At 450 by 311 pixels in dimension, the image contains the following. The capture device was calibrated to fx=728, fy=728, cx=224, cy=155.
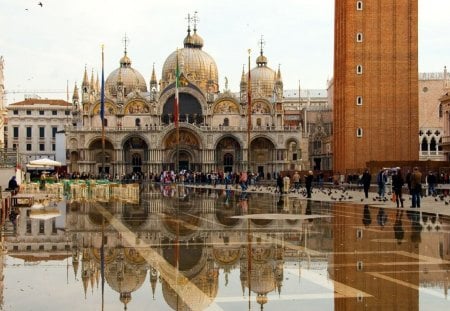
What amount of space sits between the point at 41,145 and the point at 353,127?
73.2 m

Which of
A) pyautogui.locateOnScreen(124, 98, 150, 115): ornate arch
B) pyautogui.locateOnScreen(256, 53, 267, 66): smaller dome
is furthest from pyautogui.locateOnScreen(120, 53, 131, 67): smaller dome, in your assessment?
pyautogui.locateOnScreen(256, 53, 267, 66): smaller dome

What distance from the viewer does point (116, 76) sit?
10062 cm

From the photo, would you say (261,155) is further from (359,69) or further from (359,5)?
(359,5)

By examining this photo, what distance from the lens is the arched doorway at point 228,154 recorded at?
90.2 m

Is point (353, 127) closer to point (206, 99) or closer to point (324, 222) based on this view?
point (206, 99)

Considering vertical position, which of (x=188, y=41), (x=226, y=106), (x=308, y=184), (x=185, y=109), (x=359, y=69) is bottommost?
(x=308, y=184)

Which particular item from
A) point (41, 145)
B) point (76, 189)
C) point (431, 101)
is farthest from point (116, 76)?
point (76, 189)

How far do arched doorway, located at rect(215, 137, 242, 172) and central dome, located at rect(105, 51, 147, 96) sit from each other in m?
16.1

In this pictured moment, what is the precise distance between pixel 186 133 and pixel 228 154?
5.91m

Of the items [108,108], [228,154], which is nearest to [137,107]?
[108,108]

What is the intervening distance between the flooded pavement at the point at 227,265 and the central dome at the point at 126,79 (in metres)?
80.9

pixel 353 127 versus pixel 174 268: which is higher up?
pixel 353 127

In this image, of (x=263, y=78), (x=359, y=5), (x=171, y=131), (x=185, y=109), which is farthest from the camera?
(x=263, y=78)

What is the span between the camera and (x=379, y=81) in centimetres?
6200
